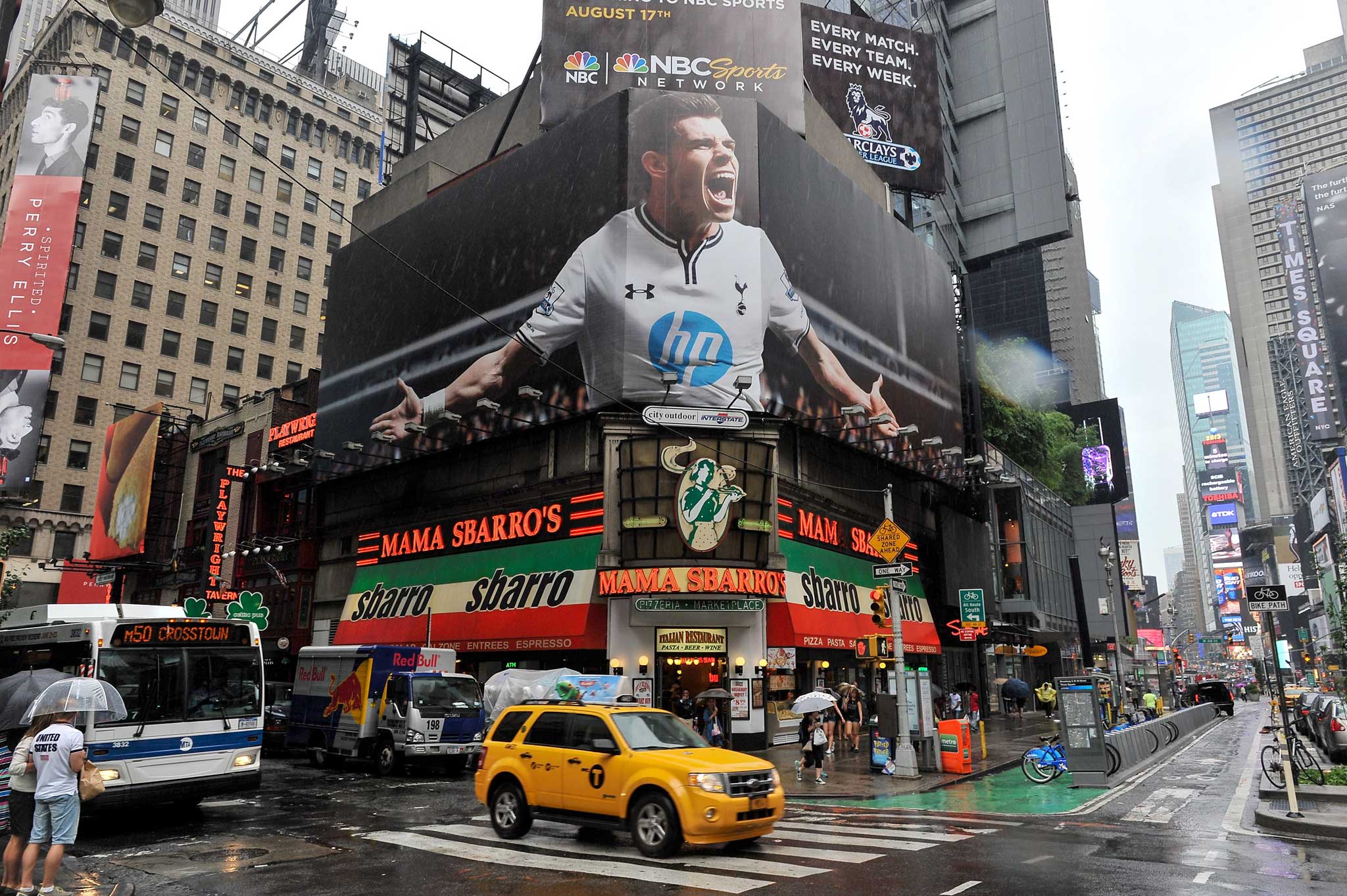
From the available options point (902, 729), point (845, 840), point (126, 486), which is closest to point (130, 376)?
point (126, 486)

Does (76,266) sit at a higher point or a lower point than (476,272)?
higher

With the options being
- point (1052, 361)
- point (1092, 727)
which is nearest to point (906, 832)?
point (1092, 727)

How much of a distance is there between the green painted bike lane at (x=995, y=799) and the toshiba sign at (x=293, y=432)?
32.3m

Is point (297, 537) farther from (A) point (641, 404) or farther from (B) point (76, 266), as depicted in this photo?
(B) point (76, 266)

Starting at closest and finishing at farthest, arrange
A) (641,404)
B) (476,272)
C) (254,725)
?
(254,725) < (641,404) < (476,272)

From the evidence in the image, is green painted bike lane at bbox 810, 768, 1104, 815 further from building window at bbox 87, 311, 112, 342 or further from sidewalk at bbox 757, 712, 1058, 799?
building window at bbox 87, 311, 112, 342

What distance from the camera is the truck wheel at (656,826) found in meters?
10.4

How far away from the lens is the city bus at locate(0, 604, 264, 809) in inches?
511

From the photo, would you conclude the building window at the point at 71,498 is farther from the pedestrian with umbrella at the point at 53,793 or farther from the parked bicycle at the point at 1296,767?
the parked bicycle at the point at 1296,767

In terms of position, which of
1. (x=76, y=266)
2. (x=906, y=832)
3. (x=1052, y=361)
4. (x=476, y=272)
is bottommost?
(x=906, y=832)

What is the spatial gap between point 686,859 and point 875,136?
4468 centimetres

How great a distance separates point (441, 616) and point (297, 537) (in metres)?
13.1

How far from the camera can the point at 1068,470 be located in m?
76.7

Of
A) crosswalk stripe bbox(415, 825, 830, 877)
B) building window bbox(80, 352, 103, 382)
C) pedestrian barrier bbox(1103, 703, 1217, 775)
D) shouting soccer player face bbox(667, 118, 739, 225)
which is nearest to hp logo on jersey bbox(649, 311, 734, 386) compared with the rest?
shouting soccer player face bbox(667, 118, 739, 225)
